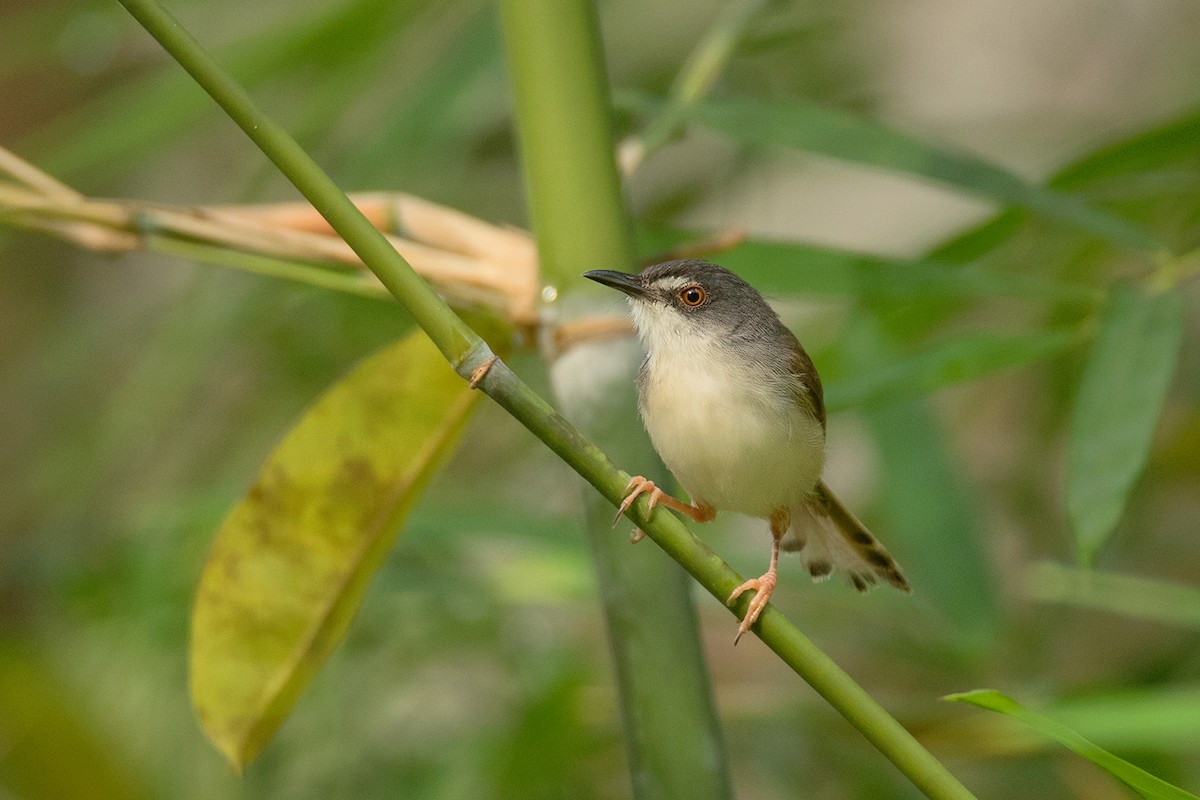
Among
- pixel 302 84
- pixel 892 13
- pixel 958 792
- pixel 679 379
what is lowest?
pixel 958 792

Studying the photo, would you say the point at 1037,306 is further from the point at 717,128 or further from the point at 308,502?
the point at 308,502

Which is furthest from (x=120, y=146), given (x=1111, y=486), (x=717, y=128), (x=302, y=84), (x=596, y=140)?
(x=1111, y=486)

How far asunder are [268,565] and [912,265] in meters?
0.90

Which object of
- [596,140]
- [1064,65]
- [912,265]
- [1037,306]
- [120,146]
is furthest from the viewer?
[1064,65]

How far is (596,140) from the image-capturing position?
48.4 inches

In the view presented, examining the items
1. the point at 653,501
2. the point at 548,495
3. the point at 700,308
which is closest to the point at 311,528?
the point at 653,501

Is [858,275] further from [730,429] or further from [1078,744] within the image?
[1078,744]

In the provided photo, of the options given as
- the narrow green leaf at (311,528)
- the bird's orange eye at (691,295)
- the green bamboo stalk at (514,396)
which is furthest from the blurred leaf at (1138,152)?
the green bamboo stalk at (514,396)

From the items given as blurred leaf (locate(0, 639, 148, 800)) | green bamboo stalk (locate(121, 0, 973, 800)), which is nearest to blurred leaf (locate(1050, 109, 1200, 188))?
green bamboo stalk (locate(121, 0, 973, 800))

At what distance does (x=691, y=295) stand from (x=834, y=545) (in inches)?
17.6

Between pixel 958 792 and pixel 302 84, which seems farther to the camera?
pixel 302 84

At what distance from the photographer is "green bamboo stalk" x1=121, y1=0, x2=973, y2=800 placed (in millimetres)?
807

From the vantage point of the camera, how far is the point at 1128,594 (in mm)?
1985

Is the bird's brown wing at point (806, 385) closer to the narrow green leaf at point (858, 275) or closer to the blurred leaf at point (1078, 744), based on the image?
the narrow green leaf at point (858, 275)
